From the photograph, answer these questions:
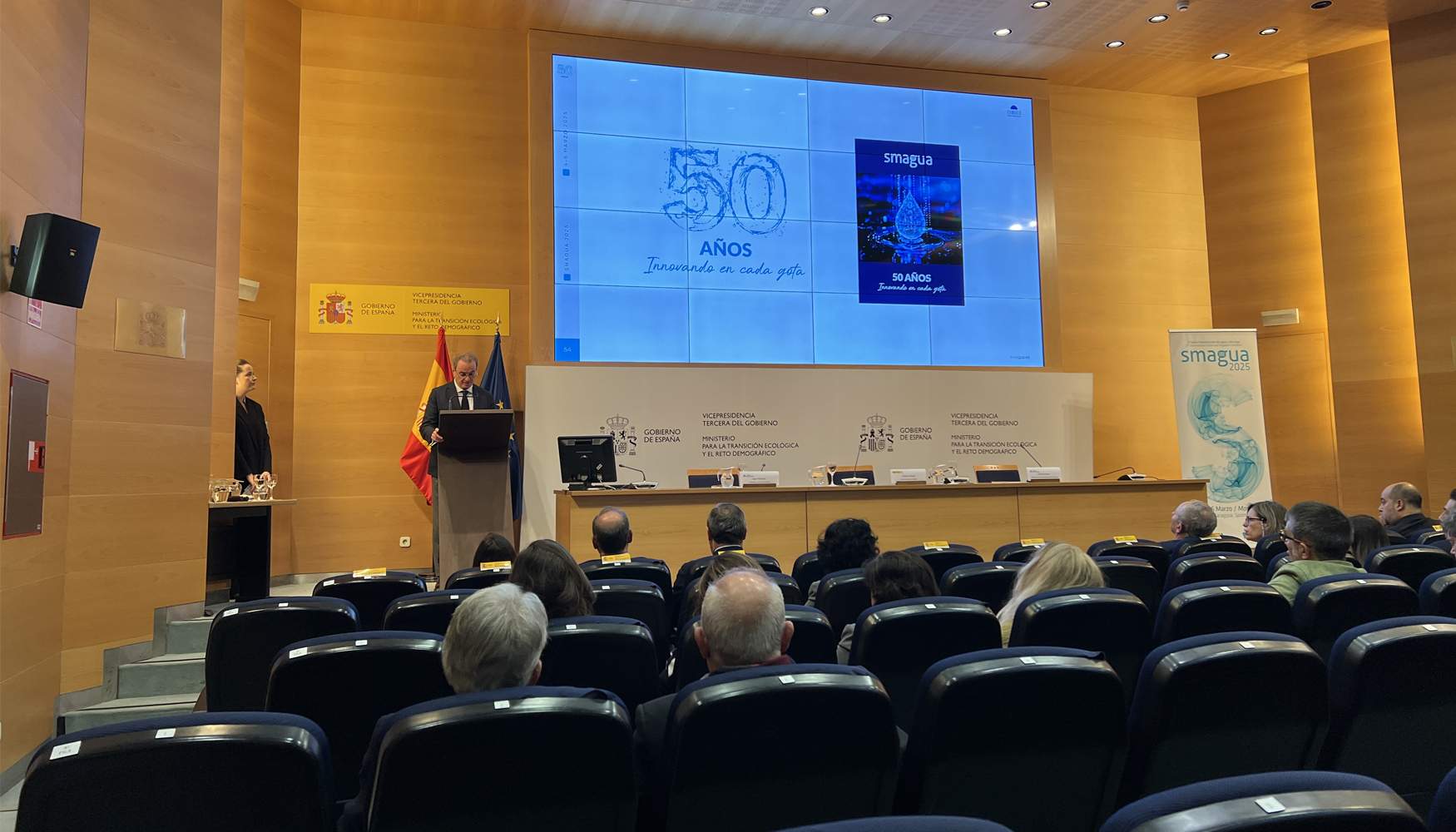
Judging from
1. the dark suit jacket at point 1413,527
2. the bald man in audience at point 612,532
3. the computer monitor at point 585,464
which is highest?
the computer monitor at point 585,464

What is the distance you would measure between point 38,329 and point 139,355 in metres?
0.71

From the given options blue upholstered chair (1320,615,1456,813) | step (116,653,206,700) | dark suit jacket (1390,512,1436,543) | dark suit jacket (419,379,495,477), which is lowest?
step (116,653,206,700)

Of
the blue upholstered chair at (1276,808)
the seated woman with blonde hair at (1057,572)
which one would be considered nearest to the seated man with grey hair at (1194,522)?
the seated woman with blonde hair at (1057,572)

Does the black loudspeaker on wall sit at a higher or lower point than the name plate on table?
higher

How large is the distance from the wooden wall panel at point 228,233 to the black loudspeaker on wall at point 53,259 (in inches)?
99.1

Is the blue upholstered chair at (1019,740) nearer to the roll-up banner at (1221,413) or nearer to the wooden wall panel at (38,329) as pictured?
the wooden wall panel at (38,329)

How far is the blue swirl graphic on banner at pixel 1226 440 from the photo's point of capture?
9.32m

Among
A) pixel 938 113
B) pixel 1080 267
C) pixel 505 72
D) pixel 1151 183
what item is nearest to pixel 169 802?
pixel 505 72

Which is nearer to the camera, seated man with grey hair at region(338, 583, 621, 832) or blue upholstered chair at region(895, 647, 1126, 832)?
blue upholstered chair at region(895, 647, 1126, 832)

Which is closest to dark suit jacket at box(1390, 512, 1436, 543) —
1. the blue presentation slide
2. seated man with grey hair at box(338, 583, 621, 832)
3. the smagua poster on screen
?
the blue presentation slide

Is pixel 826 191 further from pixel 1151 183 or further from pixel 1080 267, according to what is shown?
pixel 1151 183

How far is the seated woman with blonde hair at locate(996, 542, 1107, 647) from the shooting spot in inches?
115

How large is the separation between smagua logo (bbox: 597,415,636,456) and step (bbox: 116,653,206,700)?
155 inches

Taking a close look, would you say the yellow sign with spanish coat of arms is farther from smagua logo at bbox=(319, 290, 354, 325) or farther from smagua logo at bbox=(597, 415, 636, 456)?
smagua logo at bbox=(597, 415, 636, 456)
